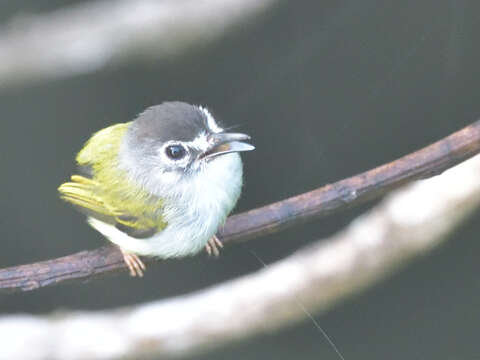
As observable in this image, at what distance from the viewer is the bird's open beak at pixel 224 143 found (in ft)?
2.78

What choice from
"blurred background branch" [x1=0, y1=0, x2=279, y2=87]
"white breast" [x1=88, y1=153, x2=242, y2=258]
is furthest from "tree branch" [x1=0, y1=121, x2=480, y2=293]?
"blurred background branch" [x1=0, y1=0, x2=279, y2=87]

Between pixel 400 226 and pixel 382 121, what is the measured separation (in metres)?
0.21

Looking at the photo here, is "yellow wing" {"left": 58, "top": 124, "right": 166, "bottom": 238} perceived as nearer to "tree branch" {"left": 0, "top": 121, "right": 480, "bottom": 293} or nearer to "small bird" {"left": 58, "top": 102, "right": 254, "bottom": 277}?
"small bird" {"left": 58, "top": 102, "right": 254, "bottom": 277}

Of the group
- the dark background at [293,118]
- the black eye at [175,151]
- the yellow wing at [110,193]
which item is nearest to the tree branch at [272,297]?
the dark background at [293,118]

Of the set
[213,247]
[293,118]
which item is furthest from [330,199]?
[213,247]

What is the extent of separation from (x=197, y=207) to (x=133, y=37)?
27 cm

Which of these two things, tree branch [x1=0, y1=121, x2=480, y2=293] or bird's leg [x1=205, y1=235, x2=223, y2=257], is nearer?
tree branch [x1=0, y1=121, x2=480, y2=293]

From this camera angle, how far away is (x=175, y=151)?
91 centimetres

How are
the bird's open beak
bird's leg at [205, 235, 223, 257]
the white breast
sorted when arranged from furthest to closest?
bird's leg at [205, 235, 223, 257] → the white breast → the bird's open beak

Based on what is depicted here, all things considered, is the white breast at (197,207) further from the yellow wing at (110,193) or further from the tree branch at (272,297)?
the tree branch at (272,297)

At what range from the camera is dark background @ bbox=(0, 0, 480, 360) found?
35.6 inches

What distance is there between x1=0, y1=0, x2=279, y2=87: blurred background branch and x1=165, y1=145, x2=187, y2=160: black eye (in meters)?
0.13

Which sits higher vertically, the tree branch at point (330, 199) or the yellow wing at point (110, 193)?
the yellow wing at point (110, 193)

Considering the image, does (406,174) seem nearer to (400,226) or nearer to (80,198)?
(400,226)
